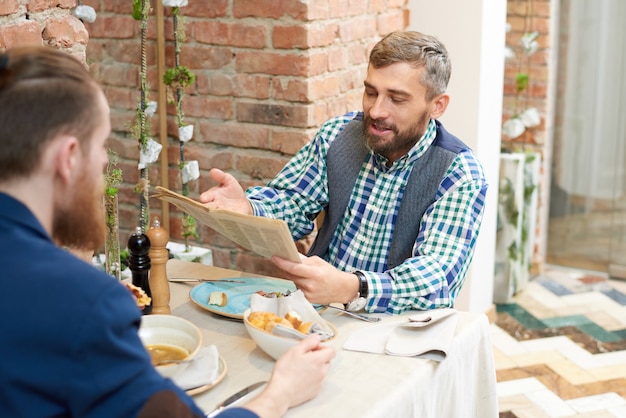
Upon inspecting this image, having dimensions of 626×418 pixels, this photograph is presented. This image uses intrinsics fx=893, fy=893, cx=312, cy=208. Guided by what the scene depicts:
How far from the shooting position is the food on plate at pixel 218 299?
1.91m

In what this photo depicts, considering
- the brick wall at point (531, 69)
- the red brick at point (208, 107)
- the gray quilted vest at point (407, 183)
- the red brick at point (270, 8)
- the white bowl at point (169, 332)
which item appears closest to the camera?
the white bowl at point (169, 332)

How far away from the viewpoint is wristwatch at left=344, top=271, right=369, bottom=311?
6.23ft

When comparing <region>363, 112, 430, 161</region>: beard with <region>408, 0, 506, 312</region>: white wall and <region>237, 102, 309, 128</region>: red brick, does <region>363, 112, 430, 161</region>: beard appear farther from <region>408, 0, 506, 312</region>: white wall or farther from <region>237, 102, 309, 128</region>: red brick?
<region>408, 0, 506, 312</region>: white wall

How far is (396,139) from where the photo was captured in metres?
2.24

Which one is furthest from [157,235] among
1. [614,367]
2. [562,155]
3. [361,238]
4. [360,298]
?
[562,155]

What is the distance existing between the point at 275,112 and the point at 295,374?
1470 millimetres

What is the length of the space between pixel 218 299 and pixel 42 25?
0.70m

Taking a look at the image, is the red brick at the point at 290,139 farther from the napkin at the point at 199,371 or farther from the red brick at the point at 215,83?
the napkin at the point at 199,371

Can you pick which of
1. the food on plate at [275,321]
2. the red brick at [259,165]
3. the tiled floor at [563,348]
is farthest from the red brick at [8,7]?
the tiled floor at [563,348]

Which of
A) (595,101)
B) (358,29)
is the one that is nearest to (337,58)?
(358,29)

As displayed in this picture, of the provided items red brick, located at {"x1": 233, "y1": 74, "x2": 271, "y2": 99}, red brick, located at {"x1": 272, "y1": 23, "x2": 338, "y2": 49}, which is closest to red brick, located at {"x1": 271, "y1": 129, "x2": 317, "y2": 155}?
red brick, located at {"x1": 233, "y1": 74, "x2": 271, "y2": 99}

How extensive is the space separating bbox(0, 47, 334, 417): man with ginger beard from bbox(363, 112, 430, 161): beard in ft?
3.81

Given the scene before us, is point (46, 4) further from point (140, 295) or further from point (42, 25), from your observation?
point (140, 295)

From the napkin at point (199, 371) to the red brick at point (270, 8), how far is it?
1.40 metres
